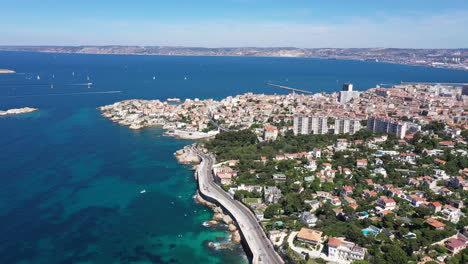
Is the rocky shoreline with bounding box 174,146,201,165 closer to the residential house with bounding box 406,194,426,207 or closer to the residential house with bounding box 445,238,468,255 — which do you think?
the residential house with bounding box 406,194,426,207

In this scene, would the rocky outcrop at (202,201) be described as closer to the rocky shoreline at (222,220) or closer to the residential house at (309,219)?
the rocky shoreline at (222,220)

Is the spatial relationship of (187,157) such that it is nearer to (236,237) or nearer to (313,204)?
(236,237)

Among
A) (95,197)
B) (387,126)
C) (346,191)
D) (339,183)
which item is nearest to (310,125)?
(387,126)

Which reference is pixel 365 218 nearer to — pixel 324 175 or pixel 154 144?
pixel 324 175

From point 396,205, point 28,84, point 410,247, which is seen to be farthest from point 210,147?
point 28,84

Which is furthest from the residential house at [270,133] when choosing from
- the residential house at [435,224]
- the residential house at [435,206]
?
the residential house at [435,224]

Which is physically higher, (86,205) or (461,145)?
(461,145)
